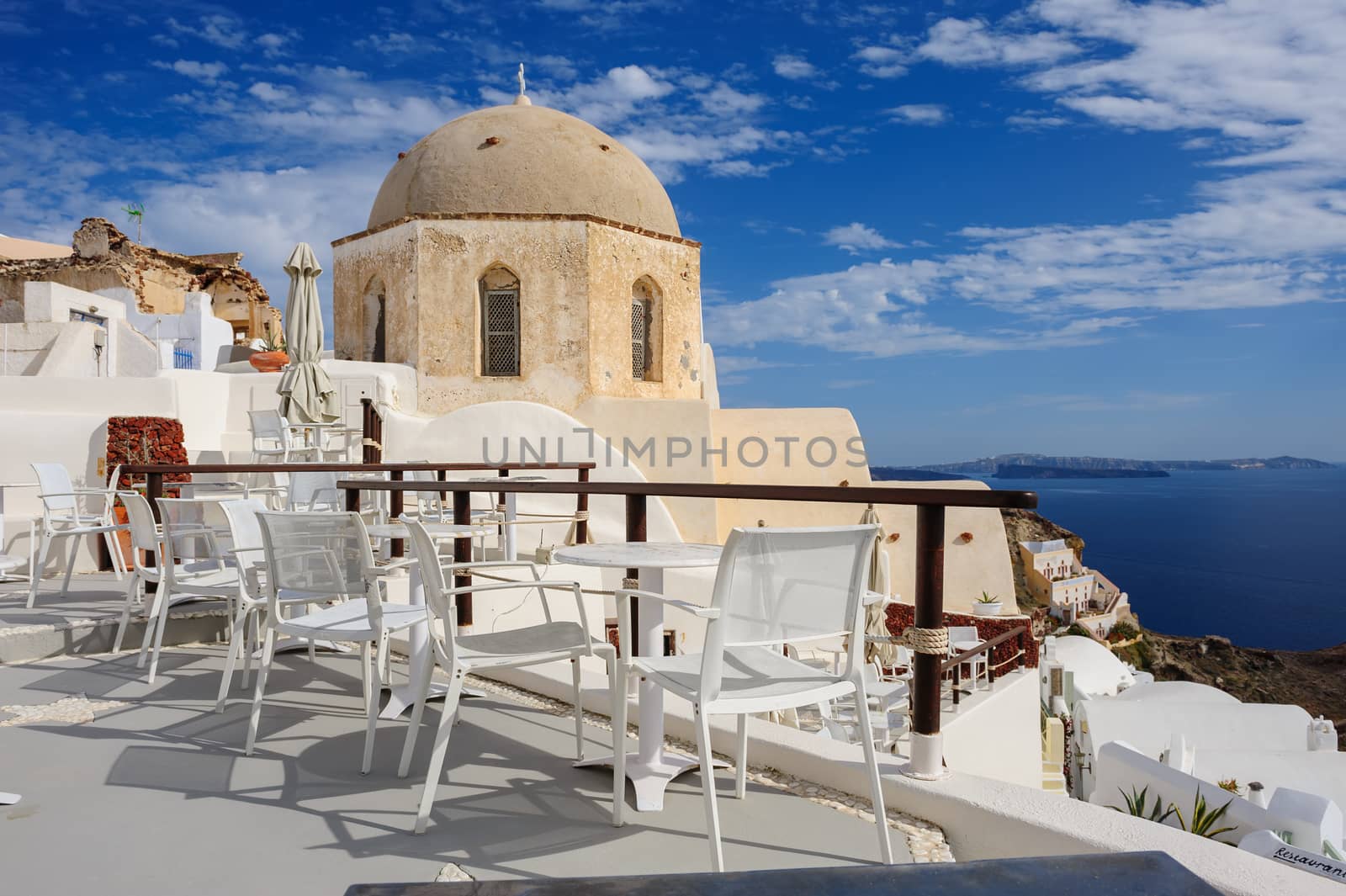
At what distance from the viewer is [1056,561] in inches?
1398

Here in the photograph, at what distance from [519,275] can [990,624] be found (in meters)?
9.84

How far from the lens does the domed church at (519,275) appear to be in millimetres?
15039

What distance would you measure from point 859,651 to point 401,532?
8.86 ft

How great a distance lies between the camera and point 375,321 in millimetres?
16047

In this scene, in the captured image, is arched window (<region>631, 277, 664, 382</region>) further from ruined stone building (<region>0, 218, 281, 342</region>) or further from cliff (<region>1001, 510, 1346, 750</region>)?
cliff (<region>1001, 510, 1346, 750</region>)

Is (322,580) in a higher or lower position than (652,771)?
higher

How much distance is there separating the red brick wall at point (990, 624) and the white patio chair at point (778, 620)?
40.8 ft

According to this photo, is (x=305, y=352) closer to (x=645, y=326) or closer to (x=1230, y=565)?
(x=645, y=326)

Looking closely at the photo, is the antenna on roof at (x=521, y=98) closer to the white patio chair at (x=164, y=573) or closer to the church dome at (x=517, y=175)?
the church dome at (x=517, y=175)

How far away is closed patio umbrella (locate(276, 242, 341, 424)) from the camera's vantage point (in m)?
9.41

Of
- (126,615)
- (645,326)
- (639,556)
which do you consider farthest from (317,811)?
(645,326)

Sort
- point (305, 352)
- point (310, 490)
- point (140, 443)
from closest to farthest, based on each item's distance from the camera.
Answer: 1. point (310, 490)
2. point (140, 443)
3. point (305, 352)

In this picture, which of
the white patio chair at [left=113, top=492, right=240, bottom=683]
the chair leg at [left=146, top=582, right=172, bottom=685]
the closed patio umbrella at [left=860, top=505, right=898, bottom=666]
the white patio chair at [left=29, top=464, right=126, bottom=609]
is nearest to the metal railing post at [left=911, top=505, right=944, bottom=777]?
the white patio chair at [left=113, top=492, right=240, bottom=683]

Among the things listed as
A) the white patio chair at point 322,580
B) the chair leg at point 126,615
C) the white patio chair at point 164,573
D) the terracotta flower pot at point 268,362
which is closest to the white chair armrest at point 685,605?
the white patio chair at point 322,580
